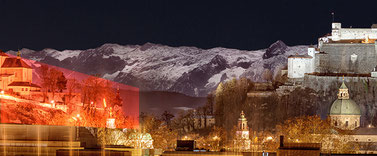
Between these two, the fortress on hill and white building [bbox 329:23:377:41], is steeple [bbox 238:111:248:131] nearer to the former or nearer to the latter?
the fortress on hill

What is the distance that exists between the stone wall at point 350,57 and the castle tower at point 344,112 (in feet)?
30.6

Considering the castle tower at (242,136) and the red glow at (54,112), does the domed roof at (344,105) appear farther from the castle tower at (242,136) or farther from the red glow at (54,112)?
the red glow at (54,112)

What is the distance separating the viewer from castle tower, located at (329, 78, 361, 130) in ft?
482

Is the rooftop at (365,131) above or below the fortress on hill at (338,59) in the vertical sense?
below

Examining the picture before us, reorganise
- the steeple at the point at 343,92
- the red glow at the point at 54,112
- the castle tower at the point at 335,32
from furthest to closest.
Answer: the castle tower at the point at 335,32, the steeple at the point at 343,92, the red glow at the point at 54,112

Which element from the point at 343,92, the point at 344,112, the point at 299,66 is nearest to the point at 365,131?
the point at 344,112

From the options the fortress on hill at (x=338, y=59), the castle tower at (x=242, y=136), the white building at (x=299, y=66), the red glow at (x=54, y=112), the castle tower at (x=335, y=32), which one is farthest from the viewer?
the castle tower at (x=335, y=32)

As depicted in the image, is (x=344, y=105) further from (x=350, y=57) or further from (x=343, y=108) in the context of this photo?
(x=350, y=57)

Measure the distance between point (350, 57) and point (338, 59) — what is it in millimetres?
1871

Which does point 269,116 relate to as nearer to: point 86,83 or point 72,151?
point 86,83

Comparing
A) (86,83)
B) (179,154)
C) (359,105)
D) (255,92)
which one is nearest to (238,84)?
(255,92)

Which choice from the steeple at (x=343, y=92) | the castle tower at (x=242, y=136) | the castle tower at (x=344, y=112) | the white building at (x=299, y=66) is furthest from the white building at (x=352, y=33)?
the castle tower at (x=242, y=136)

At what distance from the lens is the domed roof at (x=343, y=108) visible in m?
147

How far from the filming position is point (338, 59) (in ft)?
519
